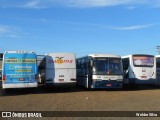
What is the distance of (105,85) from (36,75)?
17.9ft

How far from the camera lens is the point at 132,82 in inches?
1233

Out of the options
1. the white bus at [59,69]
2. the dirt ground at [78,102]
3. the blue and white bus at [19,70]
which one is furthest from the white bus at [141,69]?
the blue and white bus at [19,70]

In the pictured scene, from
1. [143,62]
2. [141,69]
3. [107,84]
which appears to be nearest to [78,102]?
[107,84]

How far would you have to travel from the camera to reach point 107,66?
1128 inches

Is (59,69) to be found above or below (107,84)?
above

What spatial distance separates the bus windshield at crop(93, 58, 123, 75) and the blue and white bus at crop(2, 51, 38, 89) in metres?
5.00

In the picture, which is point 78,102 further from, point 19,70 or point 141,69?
point 141,69

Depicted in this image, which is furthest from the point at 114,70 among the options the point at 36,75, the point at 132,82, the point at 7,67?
the point at 7,67

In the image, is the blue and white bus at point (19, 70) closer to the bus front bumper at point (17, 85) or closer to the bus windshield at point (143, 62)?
the bus front bumper at point (17, 85)

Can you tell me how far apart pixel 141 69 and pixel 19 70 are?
1071cm

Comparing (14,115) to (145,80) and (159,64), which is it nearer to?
(145,80)

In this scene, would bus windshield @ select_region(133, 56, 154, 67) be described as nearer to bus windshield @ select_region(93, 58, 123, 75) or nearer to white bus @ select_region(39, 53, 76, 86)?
bus windshield @ select_region(93, 58, 123, 75)

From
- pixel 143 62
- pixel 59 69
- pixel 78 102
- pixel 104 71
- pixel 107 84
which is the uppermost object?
pixel 143 62

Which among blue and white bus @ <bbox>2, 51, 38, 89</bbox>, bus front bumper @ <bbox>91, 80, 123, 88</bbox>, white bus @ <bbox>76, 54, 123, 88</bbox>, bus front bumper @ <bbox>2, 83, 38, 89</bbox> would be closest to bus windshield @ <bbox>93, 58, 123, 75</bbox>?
white bus @ <bbox>76, 54, 123, 88</bbox>
